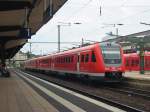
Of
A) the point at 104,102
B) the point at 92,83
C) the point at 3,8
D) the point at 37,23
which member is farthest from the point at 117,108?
the point at 37,23

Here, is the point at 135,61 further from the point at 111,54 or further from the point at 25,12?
the point at 25,12

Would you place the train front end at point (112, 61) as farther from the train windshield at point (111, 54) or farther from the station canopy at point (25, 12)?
the station canopy at point (25, 12)

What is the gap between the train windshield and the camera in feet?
94.6

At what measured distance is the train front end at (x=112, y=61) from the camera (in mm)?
28359

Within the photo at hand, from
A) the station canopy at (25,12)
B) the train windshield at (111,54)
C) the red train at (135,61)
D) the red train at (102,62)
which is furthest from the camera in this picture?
the red train at (135,61)

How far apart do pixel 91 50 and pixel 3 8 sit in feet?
21.5

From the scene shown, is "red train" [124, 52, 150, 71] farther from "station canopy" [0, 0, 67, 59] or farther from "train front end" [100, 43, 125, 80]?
"train front end" [100, 43, 125, 80]

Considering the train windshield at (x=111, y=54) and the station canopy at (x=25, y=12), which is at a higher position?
the station canopy at (x=25, y=12)

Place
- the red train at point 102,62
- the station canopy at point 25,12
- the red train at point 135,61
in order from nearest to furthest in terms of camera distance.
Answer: the station canopy at point 25,12 < the red train at point 102,62 < the red train at point 135,61

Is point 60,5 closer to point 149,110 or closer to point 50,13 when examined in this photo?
point 50,13

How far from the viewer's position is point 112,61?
29.0 m

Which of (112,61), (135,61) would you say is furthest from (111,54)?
(135,61)

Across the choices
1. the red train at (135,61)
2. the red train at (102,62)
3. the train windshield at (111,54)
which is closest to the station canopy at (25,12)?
the red train at (102,62)

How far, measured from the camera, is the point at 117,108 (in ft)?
52.6
